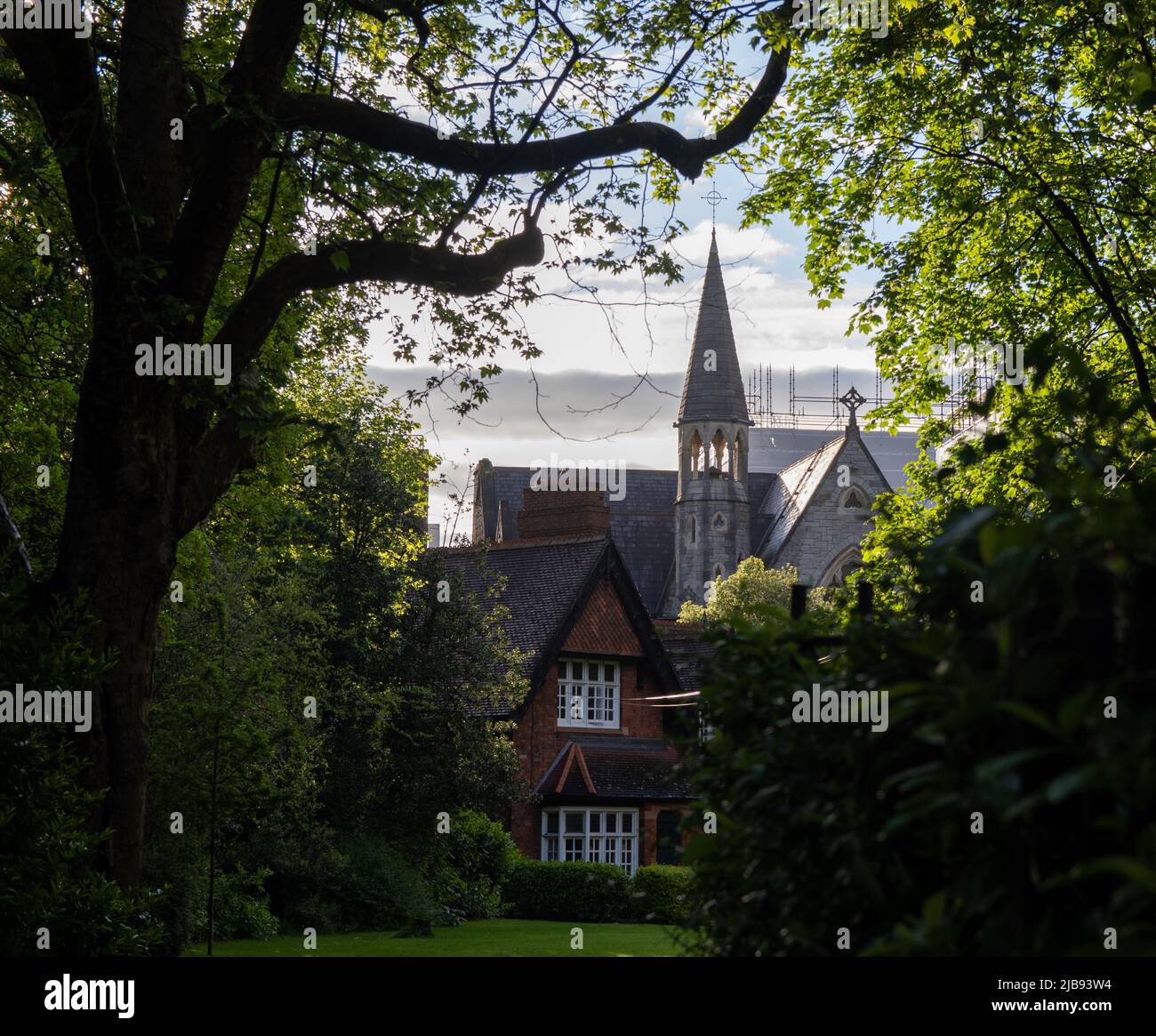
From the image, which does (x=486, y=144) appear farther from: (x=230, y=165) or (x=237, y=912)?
(x=237, y=912)

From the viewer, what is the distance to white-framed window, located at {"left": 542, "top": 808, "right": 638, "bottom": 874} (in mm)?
38000

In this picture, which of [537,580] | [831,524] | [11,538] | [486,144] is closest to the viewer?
[11,538]

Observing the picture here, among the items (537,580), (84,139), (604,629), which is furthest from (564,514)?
(84,139)

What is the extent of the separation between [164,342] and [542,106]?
4377 millimetres

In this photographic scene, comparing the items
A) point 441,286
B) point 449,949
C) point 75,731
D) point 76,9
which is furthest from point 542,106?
point 449,949

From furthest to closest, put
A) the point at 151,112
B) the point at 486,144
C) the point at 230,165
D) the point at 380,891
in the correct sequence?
the point at 380,891 → the point at 486,144 → the point at 151,112 → the point at 230,165

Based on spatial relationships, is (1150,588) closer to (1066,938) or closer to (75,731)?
(1066,938)

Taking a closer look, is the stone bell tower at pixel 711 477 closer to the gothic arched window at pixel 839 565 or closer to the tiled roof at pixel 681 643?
the gothic arched window at pixel 839 565

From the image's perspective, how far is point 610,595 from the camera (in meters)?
40.6

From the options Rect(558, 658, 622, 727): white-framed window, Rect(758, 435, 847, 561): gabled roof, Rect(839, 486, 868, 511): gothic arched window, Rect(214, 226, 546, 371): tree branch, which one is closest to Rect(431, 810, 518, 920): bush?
Rect(558, 658, 622, 727): white-framed window

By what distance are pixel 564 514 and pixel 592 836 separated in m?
11.6

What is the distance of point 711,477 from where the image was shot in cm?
7356

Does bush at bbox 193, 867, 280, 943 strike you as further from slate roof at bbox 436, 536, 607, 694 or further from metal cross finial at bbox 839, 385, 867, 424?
metal cross finial at bbox 839, 385, 867, 424

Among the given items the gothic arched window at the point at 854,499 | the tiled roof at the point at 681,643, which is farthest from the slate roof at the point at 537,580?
the gothic arched window at the point at 854,499
